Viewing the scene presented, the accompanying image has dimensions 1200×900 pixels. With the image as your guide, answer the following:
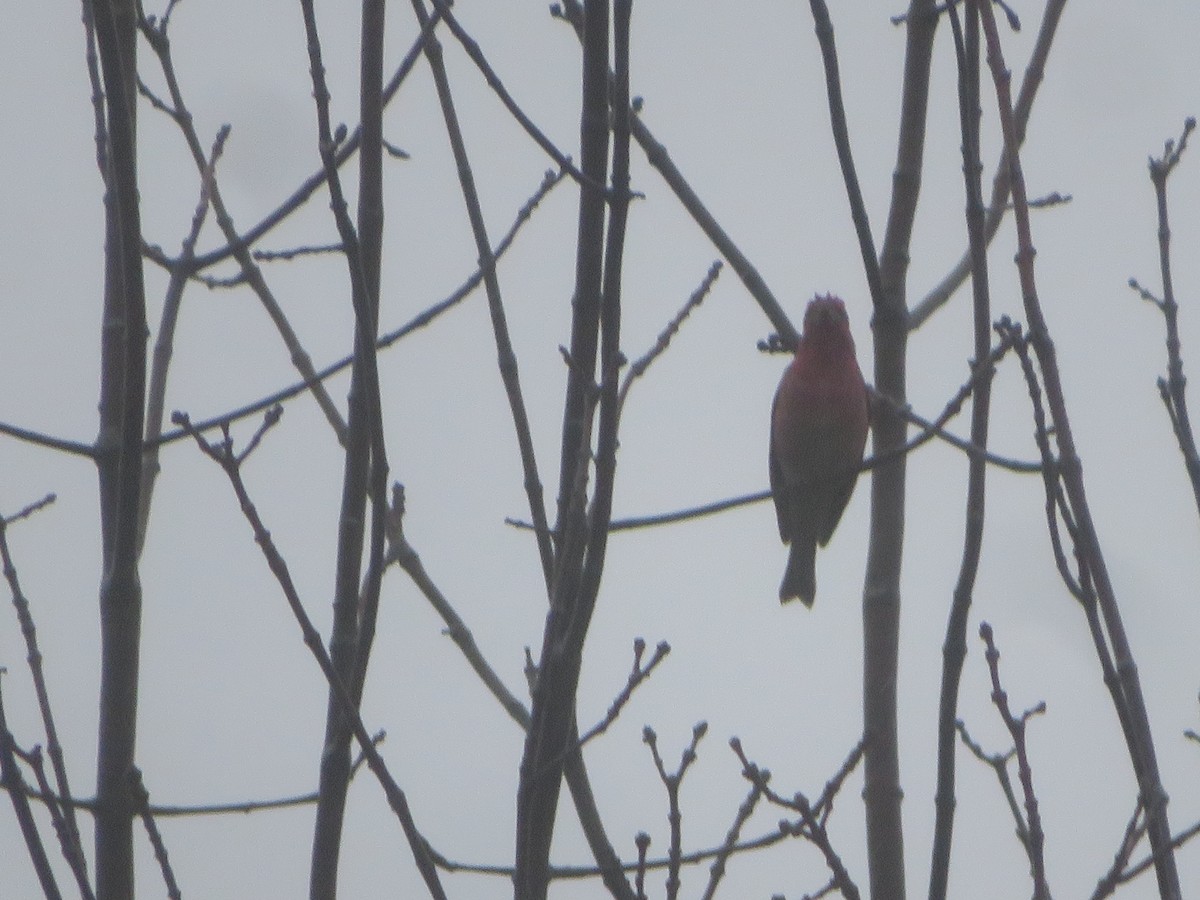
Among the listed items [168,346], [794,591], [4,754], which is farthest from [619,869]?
[794,591]

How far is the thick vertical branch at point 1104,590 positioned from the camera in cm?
255

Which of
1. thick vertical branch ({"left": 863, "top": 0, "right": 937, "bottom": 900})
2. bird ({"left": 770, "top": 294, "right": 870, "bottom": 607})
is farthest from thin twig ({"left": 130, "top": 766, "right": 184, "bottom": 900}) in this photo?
bird ({"left": 770, "top": 294, "right": 870, "bottom": 607})

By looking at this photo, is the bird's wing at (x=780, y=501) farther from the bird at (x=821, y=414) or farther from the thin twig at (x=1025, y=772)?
the thin twig at (x=1025, y=772)

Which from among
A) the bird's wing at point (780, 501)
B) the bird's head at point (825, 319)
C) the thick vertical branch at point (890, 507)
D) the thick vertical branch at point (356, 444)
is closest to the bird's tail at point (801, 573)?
the bird's wing at point (780, 501)

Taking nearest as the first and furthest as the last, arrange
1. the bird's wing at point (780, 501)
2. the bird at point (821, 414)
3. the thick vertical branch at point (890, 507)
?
1. the thick vertical branch at point (890, 507)
2. the bird at point (821, 414)
3. the bird's wing at point (780, 501)

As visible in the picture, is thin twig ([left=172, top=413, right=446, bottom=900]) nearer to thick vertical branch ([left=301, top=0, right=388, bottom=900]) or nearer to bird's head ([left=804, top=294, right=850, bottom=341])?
thick vertical branch ([left=301, top=0, right=388, bottom=900])

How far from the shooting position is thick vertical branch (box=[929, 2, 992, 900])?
252cm

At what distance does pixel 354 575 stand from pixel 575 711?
49 centimetres

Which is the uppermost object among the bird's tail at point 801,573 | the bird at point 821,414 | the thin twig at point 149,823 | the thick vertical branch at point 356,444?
the bird at point 821,414

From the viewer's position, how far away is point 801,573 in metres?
7.45

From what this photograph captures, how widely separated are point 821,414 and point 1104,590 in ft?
13.0

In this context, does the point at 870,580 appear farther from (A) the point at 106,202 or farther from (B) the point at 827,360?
(B) the point at 827,360

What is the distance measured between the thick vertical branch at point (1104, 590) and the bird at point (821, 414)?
361 cm

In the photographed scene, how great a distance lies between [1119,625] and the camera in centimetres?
268
